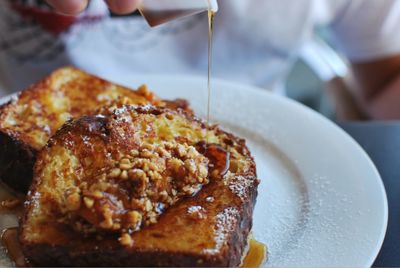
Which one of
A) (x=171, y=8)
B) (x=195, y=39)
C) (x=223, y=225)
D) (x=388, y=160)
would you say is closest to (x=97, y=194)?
(x=223, y=225)

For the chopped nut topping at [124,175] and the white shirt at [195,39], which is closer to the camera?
the chopped nut topping at [124,175]

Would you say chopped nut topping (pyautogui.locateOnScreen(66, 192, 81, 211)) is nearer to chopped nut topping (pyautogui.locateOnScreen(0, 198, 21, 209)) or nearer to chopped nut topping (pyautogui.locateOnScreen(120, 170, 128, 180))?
chopped nut topping (pyautogui.locateOnScreen(120, 170, 128, 180))

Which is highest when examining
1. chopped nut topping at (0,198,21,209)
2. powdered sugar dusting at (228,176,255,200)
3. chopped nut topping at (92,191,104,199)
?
chopped nut topping at (92,191,104,199)

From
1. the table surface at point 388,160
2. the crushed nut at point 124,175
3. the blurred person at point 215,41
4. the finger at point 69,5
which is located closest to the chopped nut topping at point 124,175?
the crushed nut at point 124,175

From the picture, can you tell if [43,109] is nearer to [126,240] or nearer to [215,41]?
[126,240]

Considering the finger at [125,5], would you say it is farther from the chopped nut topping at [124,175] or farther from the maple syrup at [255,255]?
the maple syrup at [255,255]

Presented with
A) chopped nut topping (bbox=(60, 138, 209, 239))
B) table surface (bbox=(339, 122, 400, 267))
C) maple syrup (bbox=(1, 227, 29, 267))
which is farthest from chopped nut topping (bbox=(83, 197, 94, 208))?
table surface (bbox=(339, 122, 400, 267))

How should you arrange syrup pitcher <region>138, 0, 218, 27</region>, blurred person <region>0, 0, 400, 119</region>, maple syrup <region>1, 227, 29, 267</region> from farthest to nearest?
blurred person <region>0, 0, 400, 119</region> → syrup pitcher <region>138, 0, 218, 27</region> → maple syrup <region>1, 227, 29, 267</region>
